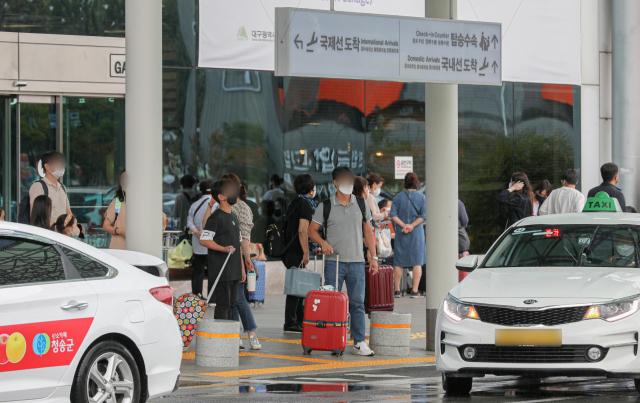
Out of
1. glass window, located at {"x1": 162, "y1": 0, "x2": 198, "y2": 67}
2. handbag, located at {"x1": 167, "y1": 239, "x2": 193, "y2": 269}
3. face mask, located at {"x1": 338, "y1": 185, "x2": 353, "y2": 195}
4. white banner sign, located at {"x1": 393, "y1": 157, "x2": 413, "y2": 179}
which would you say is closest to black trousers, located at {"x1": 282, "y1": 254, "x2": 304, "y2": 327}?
face mask, located at {"x1": 338, "y1": 185, "x2": 353, "y2": 195}

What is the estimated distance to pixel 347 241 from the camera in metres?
10.5

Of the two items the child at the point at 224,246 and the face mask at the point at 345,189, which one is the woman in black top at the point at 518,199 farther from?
the child at the point at 224,246

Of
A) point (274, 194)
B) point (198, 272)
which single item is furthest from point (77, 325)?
point (274, 194)

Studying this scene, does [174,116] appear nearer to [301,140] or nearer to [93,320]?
[301,140]

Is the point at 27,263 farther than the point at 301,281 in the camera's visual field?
No

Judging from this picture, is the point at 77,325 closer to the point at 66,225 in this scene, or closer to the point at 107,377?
the point at 107,377

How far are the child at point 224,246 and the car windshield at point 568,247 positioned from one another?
2.87m

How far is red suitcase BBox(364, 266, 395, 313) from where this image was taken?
1143cm

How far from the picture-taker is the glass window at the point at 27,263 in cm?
596

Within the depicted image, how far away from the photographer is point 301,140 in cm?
1781

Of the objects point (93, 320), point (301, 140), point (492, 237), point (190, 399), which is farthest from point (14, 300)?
point (492, 237)

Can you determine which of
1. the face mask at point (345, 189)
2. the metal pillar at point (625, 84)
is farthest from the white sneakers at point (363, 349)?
the metal pillar at point (625, 84)

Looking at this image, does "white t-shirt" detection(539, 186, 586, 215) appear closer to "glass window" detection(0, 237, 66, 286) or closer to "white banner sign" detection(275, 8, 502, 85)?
"white banner sign" detection(275, 8, 502, 85)

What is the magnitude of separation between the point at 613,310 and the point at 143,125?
4.94 meters
